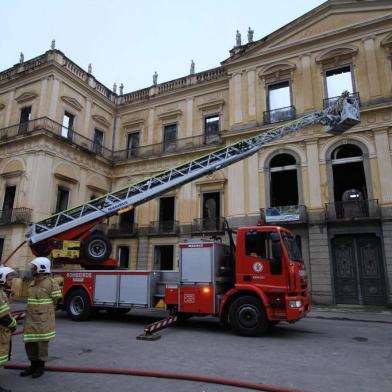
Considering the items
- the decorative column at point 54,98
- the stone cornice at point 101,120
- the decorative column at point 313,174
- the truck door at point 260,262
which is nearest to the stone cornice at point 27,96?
the decorative column at point 54,98

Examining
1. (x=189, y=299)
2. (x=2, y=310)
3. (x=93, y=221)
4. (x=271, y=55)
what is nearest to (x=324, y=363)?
(x=189, y=299)

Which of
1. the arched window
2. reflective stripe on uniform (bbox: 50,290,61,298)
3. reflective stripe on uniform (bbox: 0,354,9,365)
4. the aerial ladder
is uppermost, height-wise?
the arched window

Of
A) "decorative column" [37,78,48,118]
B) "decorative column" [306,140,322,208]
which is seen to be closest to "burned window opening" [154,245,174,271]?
"decorative column" [306,140,322,208]

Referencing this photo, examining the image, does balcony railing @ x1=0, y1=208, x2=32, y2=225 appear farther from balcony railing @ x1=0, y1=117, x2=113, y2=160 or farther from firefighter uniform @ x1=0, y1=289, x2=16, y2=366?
firefighter uniform @ x1=0, y1=289, x2=16, y2=366

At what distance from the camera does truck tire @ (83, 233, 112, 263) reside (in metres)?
11.1

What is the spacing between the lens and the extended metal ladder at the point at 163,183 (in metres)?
10.8

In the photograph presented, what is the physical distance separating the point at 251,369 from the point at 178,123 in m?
20.5

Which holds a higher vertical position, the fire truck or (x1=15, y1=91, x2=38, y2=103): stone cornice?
(x1=15, y1=91, x2=38, y2=103): stone cornice

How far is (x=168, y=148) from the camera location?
79.0 ft

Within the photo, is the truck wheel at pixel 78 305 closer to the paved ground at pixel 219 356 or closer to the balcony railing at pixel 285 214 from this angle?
the paved ground at pixel 219 356

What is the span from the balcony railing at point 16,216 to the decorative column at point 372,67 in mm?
19900

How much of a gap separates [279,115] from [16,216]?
16323 millimetres

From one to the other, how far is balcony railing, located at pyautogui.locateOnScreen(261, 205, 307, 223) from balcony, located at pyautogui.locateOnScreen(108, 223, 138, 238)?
9623 mm

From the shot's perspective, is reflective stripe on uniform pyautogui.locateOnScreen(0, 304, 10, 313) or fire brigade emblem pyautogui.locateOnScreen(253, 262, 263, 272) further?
fire brigade emblem pyautogui.locateOnScreen(253, 262, 263, 272)
